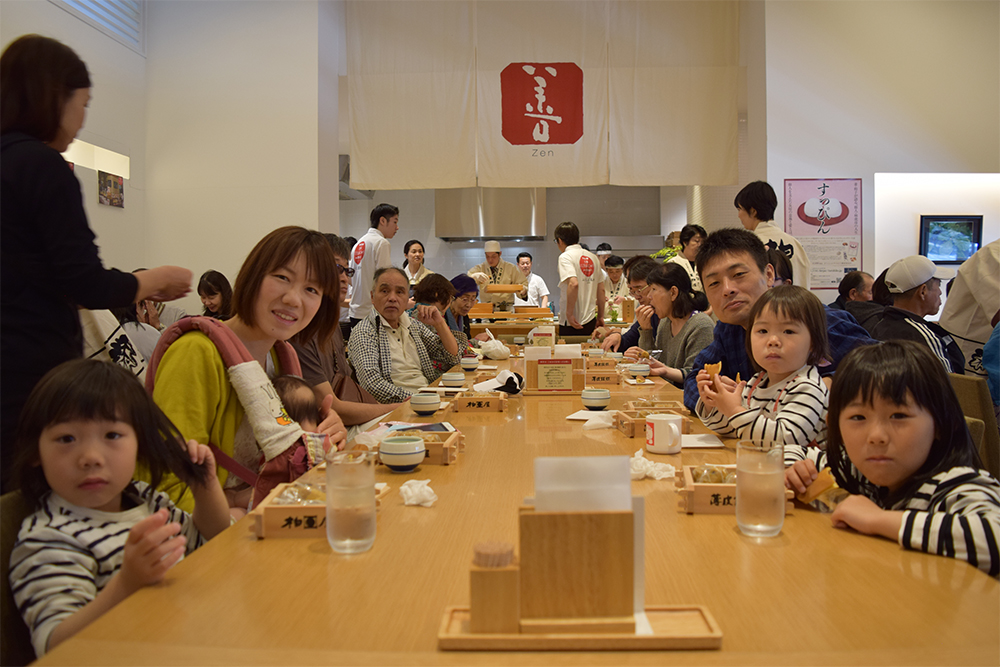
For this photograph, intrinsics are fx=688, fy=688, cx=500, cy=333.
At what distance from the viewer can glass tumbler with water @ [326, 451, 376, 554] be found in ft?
3.25

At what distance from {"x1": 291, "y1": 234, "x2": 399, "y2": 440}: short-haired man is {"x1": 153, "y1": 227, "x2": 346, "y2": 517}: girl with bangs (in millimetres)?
295

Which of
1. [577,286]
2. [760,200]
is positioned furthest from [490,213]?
[760,200]

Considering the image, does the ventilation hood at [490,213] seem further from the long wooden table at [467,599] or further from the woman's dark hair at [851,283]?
the long wooden table at [467,599]

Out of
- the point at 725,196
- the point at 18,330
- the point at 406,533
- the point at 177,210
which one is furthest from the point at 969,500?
the point at 725,196

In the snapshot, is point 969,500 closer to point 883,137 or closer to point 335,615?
point 335,615

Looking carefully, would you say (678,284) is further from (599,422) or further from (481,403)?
(599,422)

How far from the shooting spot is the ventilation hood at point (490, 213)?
9359 mm

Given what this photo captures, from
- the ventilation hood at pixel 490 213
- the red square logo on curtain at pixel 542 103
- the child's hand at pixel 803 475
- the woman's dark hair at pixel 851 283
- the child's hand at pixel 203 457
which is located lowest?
the child's hand at pixel 803 475

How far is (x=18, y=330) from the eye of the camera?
4.85 feet

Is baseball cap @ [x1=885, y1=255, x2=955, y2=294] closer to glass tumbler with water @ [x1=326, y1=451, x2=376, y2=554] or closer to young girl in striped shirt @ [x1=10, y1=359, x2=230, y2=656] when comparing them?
glass tumbler with water @ [x1=326, y1=451, x2=376, y2=554]

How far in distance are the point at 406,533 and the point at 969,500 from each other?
0.84 meters

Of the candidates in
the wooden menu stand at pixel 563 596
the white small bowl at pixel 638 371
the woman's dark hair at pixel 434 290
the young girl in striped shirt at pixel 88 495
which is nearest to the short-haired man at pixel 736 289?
the white small bowl at pixel 638 371

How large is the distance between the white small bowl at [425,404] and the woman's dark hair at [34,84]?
1.15m

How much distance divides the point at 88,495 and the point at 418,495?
1.68 feet
